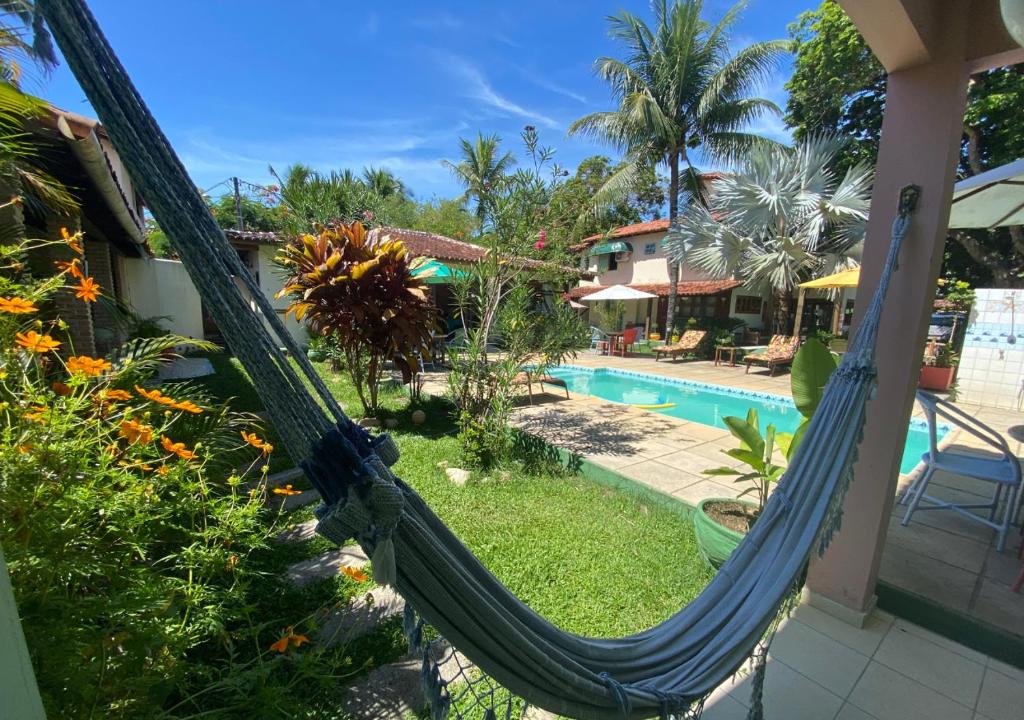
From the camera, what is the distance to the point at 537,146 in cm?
415

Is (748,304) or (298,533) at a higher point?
(748,304)

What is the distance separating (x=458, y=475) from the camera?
381 centimetres

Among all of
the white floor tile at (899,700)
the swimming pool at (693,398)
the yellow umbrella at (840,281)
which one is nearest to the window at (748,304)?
the yellow umbrella at (840,281)

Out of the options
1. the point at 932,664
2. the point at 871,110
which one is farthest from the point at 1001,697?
the point at 871,110

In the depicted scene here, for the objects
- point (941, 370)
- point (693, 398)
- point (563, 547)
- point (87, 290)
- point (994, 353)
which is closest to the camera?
point (87, 290)

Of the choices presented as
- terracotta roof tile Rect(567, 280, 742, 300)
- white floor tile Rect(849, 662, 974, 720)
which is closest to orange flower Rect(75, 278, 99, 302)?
white floor tile Rect(849, 662, 974, 720)

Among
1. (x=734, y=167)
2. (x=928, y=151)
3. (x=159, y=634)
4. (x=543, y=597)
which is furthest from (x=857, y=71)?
(x=159, y=634)

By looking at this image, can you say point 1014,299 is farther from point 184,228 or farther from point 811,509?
point 184,228

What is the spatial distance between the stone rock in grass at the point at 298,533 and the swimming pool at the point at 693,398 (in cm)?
553

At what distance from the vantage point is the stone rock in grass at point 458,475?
372 centimetres

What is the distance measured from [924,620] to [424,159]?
2379 cm

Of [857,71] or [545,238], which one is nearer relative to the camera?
[545,238]

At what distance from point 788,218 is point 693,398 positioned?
5.78 metres

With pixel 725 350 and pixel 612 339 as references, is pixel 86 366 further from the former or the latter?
pixel 612 339
